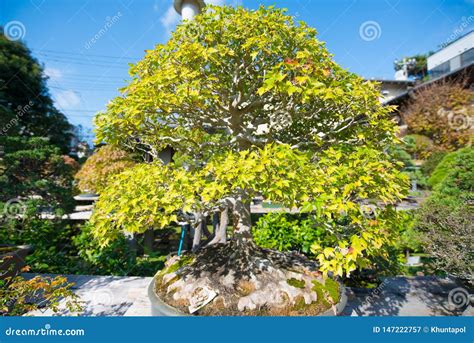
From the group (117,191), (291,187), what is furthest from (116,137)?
(291,187)

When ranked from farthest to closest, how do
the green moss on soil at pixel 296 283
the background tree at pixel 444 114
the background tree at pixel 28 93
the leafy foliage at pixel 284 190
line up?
1. the background tree at pixel 28 93
2. the background tree at pixel 444 114
3. the green moss on soil at pixel 296 283
4. the leafy foliage at pixel 284 190

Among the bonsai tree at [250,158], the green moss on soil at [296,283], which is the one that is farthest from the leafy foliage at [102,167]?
the green moss on soil at [296,283]

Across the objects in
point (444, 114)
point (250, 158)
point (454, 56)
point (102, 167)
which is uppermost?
point (454, 56)

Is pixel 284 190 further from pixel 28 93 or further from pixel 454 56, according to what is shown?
pixel 454 56

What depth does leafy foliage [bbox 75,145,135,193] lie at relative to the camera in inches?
189

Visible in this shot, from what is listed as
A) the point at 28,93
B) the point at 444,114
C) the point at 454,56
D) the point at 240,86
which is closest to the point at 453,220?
the point at 240,86

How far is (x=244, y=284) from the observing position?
96.2 inches

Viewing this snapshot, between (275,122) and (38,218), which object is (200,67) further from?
(38,218)

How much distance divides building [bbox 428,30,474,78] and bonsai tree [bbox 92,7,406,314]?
13.5 metres

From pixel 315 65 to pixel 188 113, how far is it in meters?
1.30

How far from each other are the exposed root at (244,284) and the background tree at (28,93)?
961 centimetres

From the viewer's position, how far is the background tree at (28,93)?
9945 millimetres

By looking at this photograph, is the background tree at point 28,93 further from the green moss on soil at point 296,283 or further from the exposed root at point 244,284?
the green moss on soil at point 296,283

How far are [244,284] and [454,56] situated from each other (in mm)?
17648
